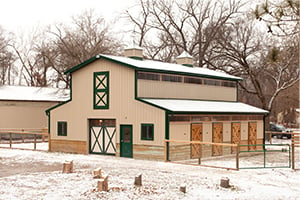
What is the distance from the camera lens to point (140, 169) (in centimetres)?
1970

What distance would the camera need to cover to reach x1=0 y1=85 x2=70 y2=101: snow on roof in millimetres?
40088

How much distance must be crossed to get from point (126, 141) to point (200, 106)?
16.3 ft

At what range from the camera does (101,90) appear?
25719mm

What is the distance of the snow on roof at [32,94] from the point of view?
132 feet

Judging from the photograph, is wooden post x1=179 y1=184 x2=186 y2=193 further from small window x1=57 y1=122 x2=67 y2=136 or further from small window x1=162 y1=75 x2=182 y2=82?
small window x1=57 y1=122 x2=67 y2=136

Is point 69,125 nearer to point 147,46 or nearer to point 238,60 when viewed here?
point 238,60

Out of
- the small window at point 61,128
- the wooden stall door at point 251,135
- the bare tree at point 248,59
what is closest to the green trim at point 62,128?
the small window at point 61,128

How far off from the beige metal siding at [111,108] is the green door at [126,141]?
32 centimetres

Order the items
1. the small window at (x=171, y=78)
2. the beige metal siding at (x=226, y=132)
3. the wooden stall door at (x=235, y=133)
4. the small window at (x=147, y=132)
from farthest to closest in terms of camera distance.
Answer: the wooden stall door at (x=235, y=133), the beige metal siding at (x=226, y=132), the small window at (x=171, y=78), the small window at (x=147, y=132)

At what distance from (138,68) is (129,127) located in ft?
10.9

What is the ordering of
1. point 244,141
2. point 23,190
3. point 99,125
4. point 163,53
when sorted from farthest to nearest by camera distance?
point 163,53, point 244,141, point 99,125, point 23,190

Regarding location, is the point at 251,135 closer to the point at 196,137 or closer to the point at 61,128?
the point at 196,137

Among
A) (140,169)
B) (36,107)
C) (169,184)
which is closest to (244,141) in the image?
(140,169)

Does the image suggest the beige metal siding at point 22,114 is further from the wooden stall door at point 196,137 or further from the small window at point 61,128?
the wooden stall door at point 196,137
